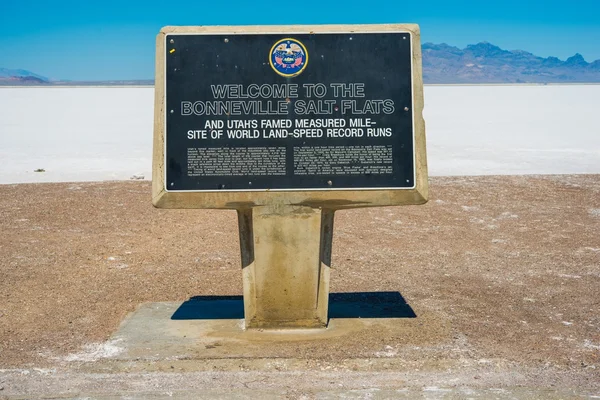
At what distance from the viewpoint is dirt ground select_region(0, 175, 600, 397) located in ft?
19.6

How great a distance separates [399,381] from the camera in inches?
208

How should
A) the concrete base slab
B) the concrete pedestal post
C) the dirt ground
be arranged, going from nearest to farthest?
the concrete base slab < the dirt ground < the concrete pedestal post

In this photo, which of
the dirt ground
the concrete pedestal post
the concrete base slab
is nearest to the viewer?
the concrete base slab

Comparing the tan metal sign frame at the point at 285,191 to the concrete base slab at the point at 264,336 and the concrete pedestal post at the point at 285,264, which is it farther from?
the concrete base slab at the point at 264,336

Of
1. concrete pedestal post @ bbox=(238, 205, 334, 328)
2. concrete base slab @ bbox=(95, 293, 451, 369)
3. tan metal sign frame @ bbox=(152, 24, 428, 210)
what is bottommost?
concrete base slab @ bbox=(95, 293, 451, 369)

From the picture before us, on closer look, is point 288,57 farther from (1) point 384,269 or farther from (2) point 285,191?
(1) point 384,269

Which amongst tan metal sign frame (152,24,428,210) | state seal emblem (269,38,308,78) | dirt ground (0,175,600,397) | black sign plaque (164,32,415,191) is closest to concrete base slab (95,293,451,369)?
dirt ground (0,175,600,397)

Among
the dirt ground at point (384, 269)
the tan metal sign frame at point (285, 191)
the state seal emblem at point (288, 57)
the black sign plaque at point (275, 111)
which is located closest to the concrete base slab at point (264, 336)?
the dirt ground at point (384, 269)

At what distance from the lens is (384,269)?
8641 mm

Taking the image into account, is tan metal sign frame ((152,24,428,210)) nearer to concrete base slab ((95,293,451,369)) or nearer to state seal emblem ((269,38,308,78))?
state seal emblem ((269,38,308,78))

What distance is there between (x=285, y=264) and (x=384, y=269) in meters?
2.66

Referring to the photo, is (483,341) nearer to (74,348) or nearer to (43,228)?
(74,348)

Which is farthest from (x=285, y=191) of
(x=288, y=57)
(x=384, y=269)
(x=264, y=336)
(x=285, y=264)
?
(x=384, y=269)

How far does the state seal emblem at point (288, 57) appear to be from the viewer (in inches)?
236
